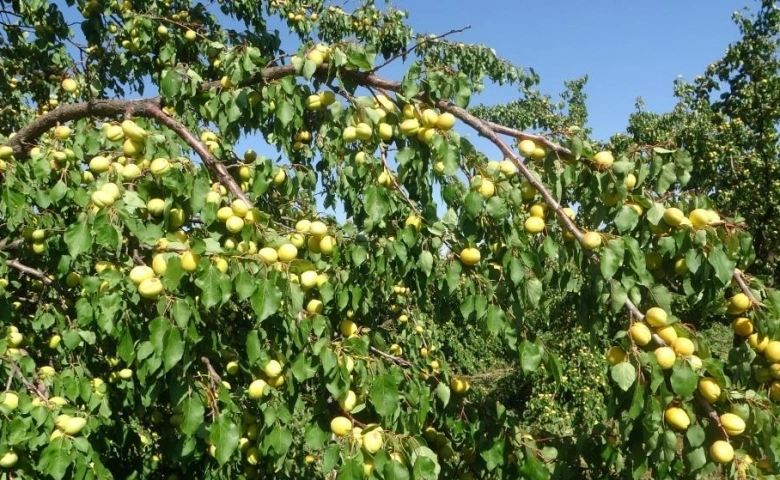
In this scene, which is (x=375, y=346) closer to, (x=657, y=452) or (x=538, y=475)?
(x=538, y=475)

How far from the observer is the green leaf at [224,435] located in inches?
58.4

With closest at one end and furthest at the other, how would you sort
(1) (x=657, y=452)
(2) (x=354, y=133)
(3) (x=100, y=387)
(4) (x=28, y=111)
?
(1) (x=657, y=452) → (2) (x=354, y=133) → (3) (x=100, y=387) → (4) (x=28, y=111)

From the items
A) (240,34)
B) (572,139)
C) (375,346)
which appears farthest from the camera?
(240,34)

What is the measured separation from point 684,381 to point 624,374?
137 mm

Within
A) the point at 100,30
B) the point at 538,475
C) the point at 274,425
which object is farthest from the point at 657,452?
the point at 100,30

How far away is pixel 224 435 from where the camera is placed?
150 cm

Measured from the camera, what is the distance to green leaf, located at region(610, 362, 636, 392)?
144cm

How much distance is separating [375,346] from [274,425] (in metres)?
0.43

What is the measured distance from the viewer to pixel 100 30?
308 cm

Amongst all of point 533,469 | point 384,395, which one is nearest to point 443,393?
point 533,469

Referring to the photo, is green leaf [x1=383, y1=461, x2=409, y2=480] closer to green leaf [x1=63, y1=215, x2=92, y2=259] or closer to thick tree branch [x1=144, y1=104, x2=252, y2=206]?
thick tree branch [x1=144, y1=104, x2=252, y2=206]

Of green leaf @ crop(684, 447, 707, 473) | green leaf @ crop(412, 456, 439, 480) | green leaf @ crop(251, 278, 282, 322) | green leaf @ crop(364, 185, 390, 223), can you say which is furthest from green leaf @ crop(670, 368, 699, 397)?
green leaf @ crop(251, 278, 282, 322)

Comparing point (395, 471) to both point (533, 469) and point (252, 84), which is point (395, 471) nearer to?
point (533, 469)

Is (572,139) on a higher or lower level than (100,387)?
higher
